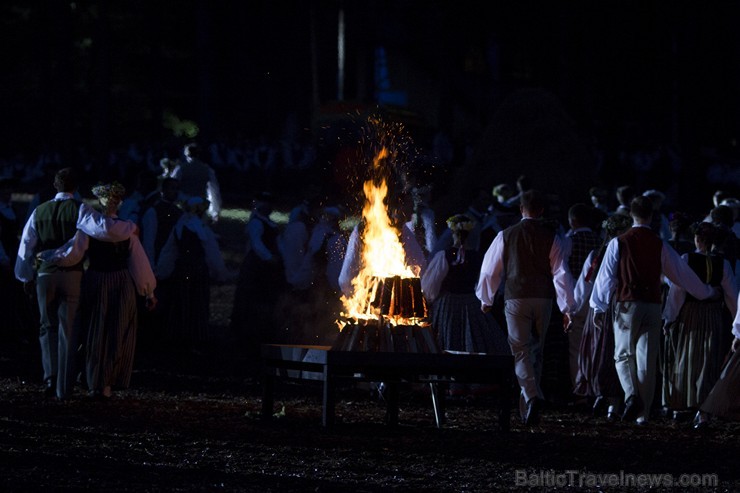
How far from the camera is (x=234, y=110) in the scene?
164 ft

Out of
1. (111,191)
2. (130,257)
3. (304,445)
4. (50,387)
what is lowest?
(304,445)

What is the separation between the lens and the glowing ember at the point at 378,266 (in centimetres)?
1084

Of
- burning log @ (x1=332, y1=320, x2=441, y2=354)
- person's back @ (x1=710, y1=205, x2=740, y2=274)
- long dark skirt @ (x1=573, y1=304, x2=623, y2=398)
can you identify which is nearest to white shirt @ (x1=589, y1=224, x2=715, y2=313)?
long dark skirt @ (x1=573, y1=304, x2=623, y2=398)

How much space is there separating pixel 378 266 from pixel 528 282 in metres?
1.22

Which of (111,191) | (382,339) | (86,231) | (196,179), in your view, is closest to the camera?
(382,339)

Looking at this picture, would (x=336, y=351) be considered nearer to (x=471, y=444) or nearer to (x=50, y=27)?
(x=471, y=444)

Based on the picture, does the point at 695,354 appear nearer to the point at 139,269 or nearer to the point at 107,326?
the point at 139,269

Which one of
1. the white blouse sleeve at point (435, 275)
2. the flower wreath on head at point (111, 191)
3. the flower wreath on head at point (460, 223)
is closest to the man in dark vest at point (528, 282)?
the flower wreath on head at point (460, 223)

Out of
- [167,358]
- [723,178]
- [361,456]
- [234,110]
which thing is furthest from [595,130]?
[361,456]

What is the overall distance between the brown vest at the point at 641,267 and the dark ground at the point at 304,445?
1.08 m

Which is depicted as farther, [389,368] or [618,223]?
[618,223]

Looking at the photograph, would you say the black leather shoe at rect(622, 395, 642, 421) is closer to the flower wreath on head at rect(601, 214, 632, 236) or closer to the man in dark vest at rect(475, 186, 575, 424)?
→ the man in dark vest at rect(475, 186, 575, 424)

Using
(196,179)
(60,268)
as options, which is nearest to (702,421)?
(60,268)

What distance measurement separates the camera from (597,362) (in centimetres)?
1252
